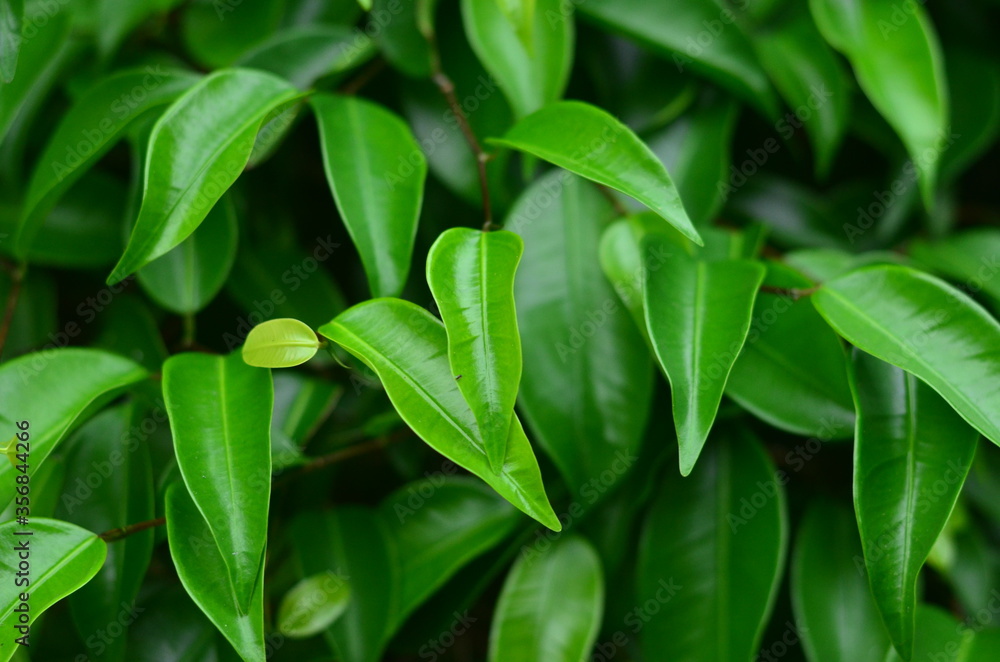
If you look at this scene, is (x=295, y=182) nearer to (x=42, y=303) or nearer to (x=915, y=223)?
(x=42, y=303)

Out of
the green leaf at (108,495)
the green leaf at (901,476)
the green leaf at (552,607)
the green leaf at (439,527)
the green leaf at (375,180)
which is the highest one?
the green leaf at (375,180)

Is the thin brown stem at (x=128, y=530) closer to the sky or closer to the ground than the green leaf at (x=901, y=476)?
closer to the ground

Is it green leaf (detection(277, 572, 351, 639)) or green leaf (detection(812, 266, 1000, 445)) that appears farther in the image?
green leaf (detection(277, 572, 351, 639))

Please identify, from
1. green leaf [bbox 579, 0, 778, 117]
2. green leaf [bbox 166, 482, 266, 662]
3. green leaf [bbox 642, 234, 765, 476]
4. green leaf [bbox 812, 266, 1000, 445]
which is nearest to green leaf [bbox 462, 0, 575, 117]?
green leaf [bbox 579, 0, 778, 117]

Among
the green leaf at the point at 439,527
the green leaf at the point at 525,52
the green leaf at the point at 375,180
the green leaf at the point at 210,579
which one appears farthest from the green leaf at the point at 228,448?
the green leaf at the point at 525,52

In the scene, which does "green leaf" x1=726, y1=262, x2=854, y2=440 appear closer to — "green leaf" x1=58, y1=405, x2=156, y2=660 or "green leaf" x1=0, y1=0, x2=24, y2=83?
"green leaf" x1=58, y1=405, x2=156, y2=660

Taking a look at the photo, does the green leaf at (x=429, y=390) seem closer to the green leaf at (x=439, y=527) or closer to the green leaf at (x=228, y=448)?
the green leaf at (x=228, y=448)
